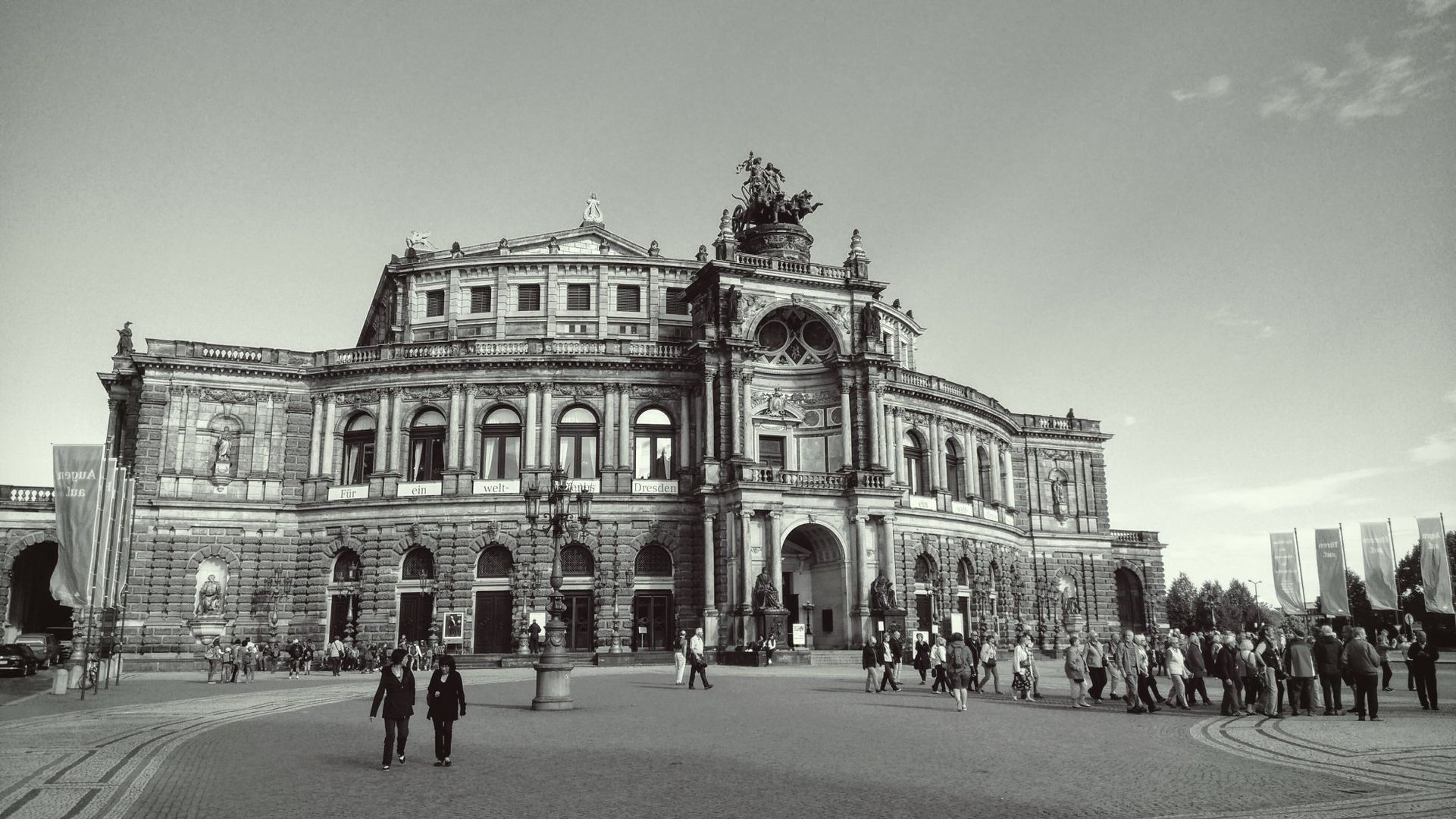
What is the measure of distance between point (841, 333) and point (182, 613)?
33530 millimetres

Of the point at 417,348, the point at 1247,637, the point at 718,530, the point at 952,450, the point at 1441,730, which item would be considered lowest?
the point at 1441,730

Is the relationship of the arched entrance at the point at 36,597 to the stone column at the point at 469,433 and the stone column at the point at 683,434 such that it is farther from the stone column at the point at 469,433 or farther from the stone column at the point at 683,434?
the stone column at the point at 683,434

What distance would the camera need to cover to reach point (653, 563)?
163 ft

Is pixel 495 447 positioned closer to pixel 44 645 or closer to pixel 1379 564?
pixel 44 645

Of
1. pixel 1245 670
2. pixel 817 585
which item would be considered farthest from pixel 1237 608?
pixel 1245 670

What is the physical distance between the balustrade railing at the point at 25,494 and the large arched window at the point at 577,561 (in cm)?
2863

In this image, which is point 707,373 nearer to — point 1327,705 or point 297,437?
point 297,437

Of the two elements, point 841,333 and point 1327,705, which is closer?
point 1327,705

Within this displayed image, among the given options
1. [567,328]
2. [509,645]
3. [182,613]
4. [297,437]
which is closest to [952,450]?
[567,328]

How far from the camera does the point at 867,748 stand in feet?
53.9

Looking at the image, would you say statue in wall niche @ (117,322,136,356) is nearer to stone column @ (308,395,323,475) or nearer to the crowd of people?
stone column @ (308,395,323,475)

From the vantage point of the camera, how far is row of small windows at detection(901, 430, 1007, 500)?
5597 cm

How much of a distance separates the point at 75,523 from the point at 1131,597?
63030 millimetres

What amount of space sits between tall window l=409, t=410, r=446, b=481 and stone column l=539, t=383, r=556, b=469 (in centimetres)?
496
